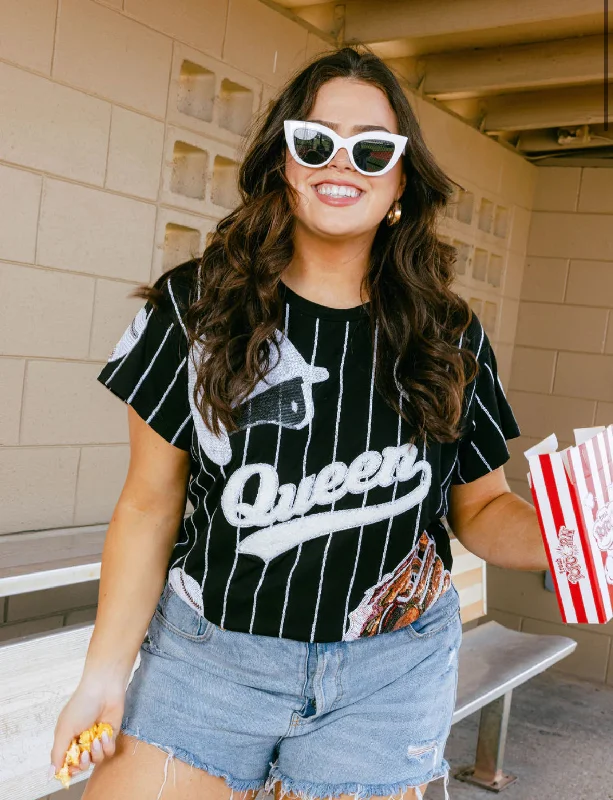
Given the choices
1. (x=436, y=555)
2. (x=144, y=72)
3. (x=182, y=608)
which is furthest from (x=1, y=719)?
(x=144, y=72)

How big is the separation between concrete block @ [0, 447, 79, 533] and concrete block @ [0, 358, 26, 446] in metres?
0.05

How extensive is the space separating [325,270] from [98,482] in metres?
1.80

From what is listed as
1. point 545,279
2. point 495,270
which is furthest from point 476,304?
point 545,279

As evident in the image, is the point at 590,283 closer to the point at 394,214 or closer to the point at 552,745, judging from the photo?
the point at 552,745

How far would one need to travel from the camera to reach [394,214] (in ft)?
5.21

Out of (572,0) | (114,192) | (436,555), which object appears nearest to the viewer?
(436,555)

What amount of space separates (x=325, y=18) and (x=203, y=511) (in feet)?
9.69

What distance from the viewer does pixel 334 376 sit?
4.65ft

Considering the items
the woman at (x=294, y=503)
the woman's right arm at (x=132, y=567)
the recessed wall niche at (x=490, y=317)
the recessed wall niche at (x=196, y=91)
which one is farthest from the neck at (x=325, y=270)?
the recessed wall niche at (x=490, y=317)

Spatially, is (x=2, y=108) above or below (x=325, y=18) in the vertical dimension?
below

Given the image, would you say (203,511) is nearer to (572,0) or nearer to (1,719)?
(1,719)

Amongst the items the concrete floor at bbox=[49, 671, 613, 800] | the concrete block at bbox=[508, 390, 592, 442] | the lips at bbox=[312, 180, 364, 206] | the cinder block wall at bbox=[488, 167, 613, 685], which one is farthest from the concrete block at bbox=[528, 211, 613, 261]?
the lips at bbox=[312, 180, 364, 206]

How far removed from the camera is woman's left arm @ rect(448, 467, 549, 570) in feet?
5.00

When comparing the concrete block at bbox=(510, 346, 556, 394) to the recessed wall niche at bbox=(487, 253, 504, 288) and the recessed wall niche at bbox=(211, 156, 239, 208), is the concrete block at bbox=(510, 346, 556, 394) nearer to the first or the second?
the recessed wall niche at bbox=(487, 253, 504, 288)
